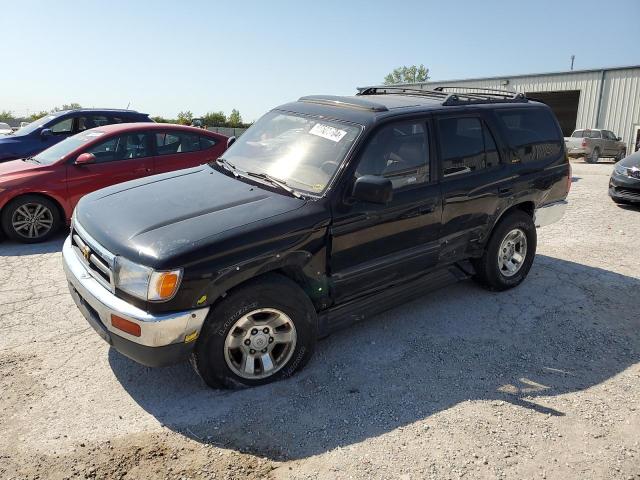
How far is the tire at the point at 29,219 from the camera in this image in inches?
256

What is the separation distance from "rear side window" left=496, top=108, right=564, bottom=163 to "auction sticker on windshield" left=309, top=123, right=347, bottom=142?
1883 mm

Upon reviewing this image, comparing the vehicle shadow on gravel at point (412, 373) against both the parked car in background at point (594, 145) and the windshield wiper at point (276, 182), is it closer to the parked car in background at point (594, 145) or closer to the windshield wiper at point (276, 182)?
the windshield wiper at point (276, 182)

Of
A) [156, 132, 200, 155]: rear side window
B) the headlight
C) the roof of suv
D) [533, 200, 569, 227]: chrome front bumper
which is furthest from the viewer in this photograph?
[156, 132, 200, 155]: rear side window

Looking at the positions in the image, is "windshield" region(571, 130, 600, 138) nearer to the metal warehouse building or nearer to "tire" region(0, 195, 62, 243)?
the metal warehouse building

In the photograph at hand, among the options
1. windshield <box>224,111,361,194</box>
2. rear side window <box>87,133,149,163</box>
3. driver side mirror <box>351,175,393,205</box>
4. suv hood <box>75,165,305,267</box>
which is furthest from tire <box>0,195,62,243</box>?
driver side mirror <box>351,175,393,205</box>

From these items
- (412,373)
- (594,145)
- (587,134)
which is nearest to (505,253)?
(412,373)

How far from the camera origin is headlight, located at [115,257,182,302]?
2885 millimetres

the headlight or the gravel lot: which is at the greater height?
the headlight

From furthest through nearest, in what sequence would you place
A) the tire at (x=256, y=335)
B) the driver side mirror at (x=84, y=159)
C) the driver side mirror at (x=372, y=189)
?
the driver side mirror at (x=84, y=159) < the driver side mirror at (x=372, y=189) < the tire at (x=256, y=335)

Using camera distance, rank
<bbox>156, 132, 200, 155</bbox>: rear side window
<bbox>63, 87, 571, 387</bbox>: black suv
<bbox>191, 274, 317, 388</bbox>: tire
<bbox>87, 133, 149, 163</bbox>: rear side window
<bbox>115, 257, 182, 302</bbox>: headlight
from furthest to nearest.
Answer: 1. <bbox>156, 132, 200, 155</bbox>: rear side window
2. <bbox>87, 133, 149, 163</bbox>: rear side window
3. <bbox>191, 274, 317, 388</bbox>: tire
4. <bbox>63, 87, 571, 387</bbox>: black suv
5. <bbox>115, 257, 182, 302</bbox>: headlight

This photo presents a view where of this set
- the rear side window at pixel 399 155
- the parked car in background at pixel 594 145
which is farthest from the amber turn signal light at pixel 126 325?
the parked car in background at pixel 594 145

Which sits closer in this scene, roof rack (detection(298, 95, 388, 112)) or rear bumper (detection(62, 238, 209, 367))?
rear bumper (detection(62, 238, 209, 367))

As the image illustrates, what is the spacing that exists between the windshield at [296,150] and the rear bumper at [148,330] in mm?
1275

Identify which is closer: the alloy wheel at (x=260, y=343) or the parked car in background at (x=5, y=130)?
the alloy wheel at (x=260, y=343)
